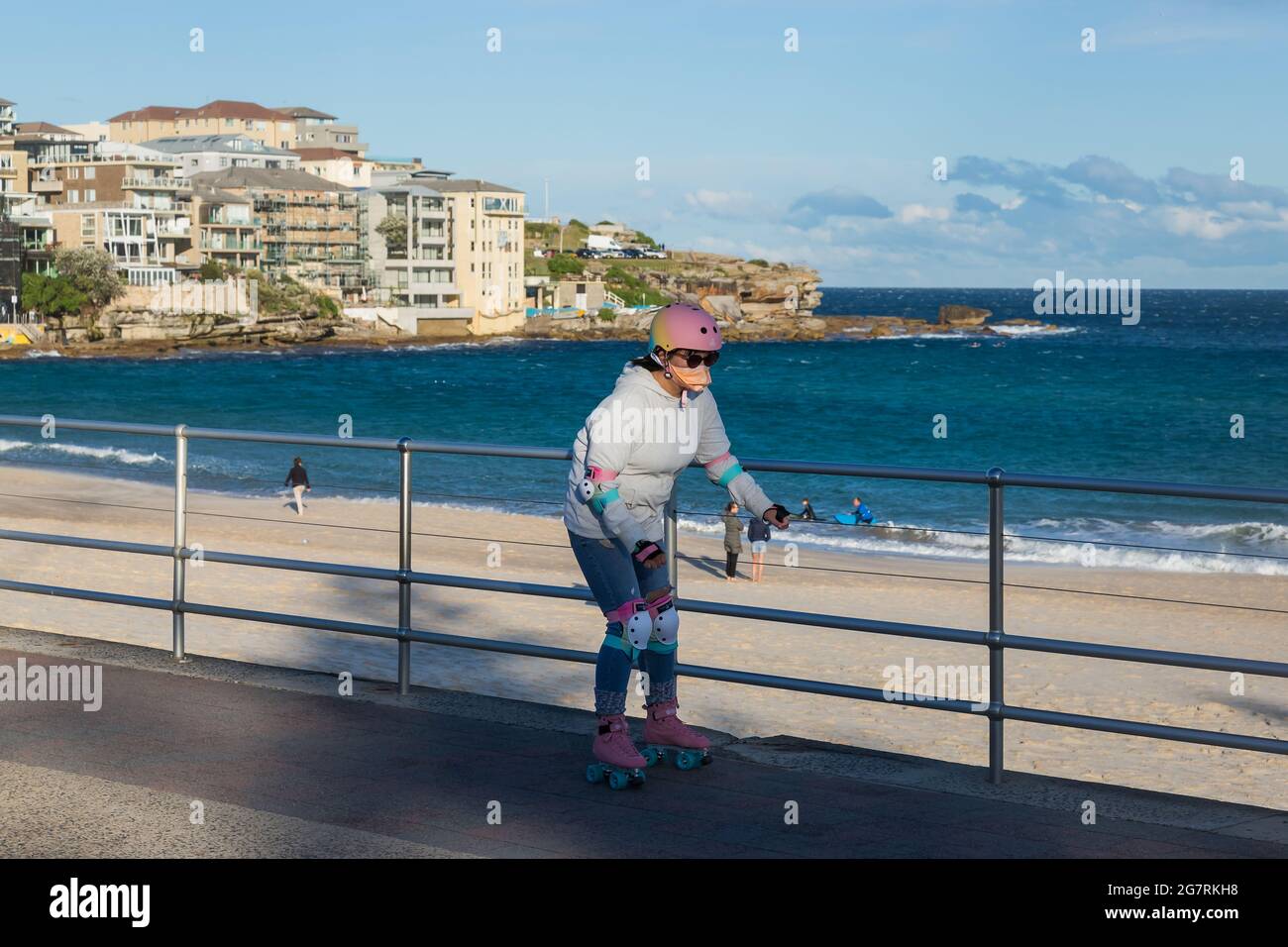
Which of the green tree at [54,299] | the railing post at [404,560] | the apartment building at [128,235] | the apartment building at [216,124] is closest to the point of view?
the railing post at [404,560]

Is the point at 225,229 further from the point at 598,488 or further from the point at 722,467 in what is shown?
the point at 598,488

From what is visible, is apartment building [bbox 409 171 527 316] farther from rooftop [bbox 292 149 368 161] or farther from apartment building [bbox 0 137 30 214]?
apartment building [bbox 0 137 30 214]

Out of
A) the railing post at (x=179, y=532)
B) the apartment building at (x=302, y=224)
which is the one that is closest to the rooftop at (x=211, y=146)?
the apartment building at (x=302, y=224)

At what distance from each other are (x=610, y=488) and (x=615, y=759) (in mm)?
1030

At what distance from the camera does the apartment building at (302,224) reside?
458 ft

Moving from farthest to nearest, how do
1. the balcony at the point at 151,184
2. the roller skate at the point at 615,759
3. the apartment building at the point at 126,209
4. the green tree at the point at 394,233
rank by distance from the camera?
1. the green tree at the point at 394,233
2. the balcony at the point at 151,184
3. the apartment building at the point at 126,209
4. the roller skate at the point at 615,759

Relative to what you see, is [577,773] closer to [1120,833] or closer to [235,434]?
[1120,833]

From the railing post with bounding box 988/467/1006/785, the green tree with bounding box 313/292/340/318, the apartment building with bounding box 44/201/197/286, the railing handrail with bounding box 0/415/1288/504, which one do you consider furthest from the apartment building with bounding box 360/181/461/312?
the railing post with bounding box 988/467/1006/785

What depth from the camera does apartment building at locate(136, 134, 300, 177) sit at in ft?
527

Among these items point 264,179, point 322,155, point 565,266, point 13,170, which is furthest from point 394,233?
point 322,155

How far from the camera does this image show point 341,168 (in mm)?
165000

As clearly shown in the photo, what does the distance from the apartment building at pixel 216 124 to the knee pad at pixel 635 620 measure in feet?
646

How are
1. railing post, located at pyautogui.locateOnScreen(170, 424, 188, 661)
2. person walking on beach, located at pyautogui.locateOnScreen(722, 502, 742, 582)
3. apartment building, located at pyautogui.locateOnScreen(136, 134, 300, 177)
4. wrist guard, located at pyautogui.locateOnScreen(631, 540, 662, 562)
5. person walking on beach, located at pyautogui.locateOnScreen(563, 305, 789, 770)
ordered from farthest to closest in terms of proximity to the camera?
apartment building, located at pyautogui.locateOnScreen(136, 134, 300, 177)
person walking on beach, located at pyautogui.locateOnScreen(722, 502, 742, 582)
railing post, located at pyautogui.locateOnScreen(170, 424, 188, 661)
person walking on beach, located at pyautogui.locateOnScreen(563, 305, 789, 770)
wrist guard, located at pyautogui.locateOnScreen(631, 540, 662, 562)

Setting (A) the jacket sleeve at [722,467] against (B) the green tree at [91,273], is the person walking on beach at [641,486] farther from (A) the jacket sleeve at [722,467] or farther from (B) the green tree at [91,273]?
(B) the green tree at [91,273]
